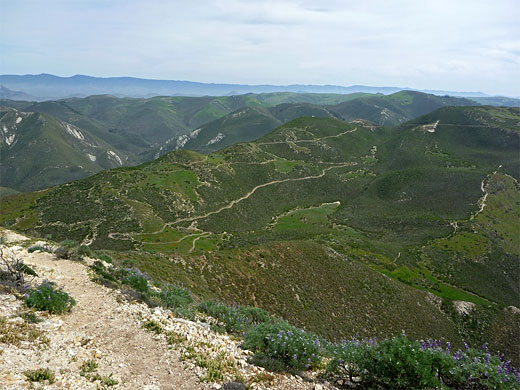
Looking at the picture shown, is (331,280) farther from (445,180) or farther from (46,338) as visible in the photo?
(445,180)

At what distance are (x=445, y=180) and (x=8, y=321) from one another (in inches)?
5154

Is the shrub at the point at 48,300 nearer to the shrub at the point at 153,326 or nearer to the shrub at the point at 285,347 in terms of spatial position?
the shrub at the point at 153,326

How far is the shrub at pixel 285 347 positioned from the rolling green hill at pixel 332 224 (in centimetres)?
1519

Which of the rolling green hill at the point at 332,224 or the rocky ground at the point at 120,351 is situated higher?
the rocky ground at the point at 120,351

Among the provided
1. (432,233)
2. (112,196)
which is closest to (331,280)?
(432,233)

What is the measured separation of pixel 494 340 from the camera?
46906 mm

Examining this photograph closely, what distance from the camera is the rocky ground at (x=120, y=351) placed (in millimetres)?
7848

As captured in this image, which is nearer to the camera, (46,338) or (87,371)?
(87,371)

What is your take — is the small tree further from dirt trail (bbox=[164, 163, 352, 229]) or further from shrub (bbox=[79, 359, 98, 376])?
dirt trail (bbox=[164, 163, 352, 229])

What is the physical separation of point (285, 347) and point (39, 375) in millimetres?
6673

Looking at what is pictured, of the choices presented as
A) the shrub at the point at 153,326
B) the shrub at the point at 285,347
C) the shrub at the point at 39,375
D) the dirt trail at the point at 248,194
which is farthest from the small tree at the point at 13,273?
the dirt trail at the point at 248,194

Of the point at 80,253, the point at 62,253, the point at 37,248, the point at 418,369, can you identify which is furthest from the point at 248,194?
the point at 418,369

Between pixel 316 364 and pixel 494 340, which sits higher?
pixel 316 364

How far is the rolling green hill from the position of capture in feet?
119
